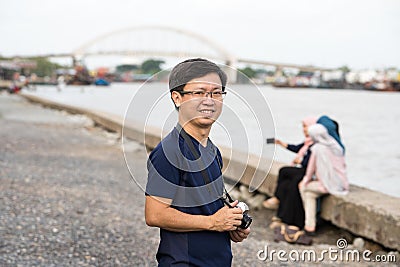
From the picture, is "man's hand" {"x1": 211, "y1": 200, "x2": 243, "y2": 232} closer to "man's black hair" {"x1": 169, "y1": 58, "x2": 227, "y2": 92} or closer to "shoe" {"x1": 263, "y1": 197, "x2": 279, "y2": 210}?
"man's black hair" {"x1": 169, "y1": 58, "x2": 227, "y2": 92}

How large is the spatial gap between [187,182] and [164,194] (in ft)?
0.29

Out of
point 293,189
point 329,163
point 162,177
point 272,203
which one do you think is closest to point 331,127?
point 329,163

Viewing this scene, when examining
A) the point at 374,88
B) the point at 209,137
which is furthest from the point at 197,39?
the point at 209,137

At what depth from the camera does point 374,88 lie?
106 m

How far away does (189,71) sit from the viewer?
1.88 m

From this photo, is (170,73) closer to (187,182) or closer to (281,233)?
(187,182)

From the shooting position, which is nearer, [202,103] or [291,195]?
[202,103]

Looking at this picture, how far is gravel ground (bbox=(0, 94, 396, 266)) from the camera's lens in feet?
14.0

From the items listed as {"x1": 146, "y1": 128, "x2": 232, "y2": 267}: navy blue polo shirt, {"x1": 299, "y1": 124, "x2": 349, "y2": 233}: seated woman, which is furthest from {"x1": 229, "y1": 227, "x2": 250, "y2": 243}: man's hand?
{"x1": 299, "y1": 124, "x2": 349, "y2": 233}: seated woman

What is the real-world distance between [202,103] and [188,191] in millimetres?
304

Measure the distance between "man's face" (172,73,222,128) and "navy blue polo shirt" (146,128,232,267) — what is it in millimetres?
77

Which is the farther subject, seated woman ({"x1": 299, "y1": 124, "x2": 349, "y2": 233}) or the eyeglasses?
seated woman ({"x1": 299, "y1": 124, "x2": 349, "y2": 233})

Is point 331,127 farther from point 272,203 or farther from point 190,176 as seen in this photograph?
point 190,176

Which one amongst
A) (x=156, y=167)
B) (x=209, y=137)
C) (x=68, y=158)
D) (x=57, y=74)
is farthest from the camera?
(x=57, y=74)
